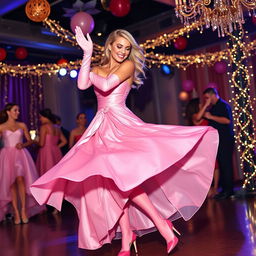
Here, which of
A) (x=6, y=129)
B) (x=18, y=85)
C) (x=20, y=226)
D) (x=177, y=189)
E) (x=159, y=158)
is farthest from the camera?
(x=18, y=85)

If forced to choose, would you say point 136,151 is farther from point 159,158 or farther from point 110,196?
point 110,196

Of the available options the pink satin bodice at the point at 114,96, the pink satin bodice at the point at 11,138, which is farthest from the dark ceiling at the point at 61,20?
the pink satin bodice at the point at 114,96

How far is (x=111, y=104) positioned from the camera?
291 centimetres

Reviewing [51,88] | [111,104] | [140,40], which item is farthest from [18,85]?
[111,104]

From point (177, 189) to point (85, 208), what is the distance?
0.66 m

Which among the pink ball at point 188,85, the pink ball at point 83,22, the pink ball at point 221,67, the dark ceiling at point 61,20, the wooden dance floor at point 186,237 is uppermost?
the dark ceiling at point 61,20

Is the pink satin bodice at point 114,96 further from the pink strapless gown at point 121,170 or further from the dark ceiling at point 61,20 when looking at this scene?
the dark ceiling at point 61,20

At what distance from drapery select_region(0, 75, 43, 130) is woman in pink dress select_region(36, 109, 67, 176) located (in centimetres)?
258

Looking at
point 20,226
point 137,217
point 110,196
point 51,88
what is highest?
point 51,88

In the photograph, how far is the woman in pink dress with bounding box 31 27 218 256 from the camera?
2525 millimetres

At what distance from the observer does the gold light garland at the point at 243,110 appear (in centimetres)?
550

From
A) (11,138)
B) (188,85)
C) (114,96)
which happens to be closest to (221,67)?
(188,85)

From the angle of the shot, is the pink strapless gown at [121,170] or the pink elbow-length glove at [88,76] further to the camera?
the pink elbow-length glove at [88,76]

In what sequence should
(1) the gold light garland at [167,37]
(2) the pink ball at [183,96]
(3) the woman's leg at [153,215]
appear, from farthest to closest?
1. (2) the pink ball at [183,96]
2. (1) the gold light garland at [167,37]
3. (3) the woman's leg at [153,215]
